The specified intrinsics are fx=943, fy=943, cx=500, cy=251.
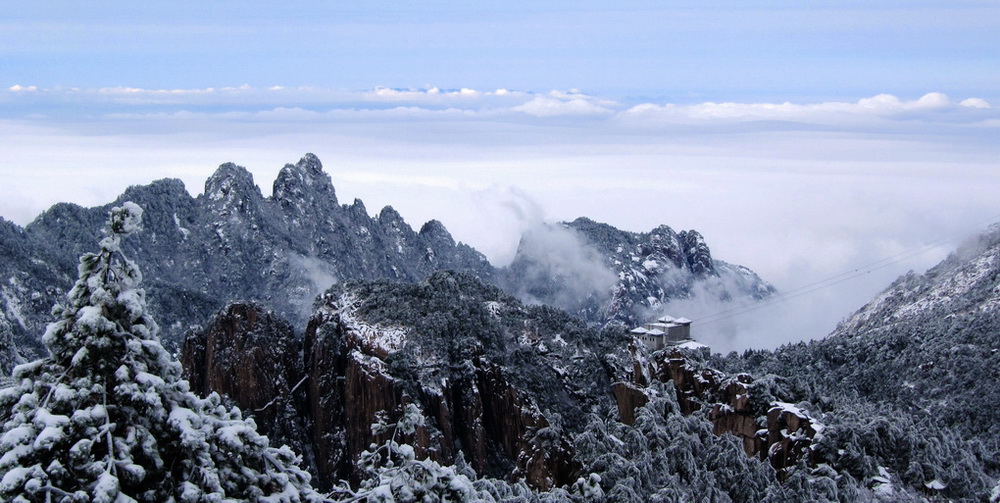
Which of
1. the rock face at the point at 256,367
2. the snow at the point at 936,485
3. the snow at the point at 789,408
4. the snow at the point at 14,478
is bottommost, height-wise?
the rock face at the point at 256,367

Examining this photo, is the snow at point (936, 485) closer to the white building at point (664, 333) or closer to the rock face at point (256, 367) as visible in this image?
the white building at point (664, 333)

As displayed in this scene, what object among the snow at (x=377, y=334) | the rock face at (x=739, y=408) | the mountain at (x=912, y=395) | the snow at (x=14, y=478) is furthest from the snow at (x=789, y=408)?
the snow at (x=14, y=478)

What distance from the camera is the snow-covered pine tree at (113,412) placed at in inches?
906

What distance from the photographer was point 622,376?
146 meters

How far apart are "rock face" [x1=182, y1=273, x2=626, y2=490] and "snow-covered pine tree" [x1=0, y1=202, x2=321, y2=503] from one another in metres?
109

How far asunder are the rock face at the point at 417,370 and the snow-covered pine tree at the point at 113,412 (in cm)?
10911

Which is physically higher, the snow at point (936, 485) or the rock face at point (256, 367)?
the snow at point (936, 485)

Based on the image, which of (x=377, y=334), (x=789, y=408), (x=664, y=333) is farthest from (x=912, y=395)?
(x=377, y=334)

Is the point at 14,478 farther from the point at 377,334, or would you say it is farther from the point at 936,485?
the point at 377,334

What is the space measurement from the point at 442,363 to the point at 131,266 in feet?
418

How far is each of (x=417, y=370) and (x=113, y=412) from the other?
12495 cm

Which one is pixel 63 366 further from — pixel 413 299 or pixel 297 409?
pixel 297 409

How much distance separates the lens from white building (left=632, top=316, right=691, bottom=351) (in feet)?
536

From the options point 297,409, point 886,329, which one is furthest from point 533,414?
Result: point 886,329
